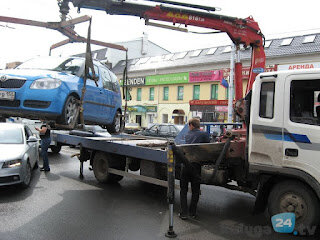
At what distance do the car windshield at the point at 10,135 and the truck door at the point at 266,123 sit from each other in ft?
16.7

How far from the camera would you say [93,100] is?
708 cm

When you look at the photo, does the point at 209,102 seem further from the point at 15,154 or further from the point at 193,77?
the point at 15,154

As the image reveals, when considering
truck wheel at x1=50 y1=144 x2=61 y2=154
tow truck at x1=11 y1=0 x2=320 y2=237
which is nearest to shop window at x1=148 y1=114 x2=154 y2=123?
truck wheel at x1=50 y1=144 x2=61 y2=154

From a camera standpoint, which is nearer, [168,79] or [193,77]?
[193,77]

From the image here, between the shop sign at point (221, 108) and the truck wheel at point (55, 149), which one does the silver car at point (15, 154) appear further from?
the shop sign at point (221, 108)

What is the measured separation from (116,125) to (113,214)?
3.72 metres

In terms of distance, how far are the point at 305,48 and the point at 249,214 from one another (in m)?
21.7

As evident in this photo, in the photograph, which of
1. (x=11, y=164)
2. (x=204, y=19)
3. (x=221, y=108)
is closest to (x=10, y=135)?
(x=11, y=164)

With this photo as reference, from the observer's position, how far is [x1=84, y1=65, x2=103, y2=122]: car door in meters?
6.86

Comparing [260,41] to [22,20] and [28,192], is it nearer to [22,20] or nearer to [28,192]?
[22,20]

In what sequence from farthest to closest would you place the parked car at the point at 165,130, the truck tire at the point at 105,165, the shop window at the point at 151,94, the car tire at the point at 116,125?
the shop window at the point at 151,94 → the parked car at the point at 165,130 → the car tire at the point at 116,125 → the truck tire at the point at 105,165

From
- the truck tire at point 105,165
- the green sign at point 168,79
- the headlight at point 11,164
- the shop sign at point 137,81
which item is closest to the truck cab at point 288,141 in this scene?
the truck tire at point 105,165

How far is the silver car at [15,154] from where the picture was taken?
598 centimetres

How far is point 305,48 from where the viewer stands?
→ 2394 centimetres
